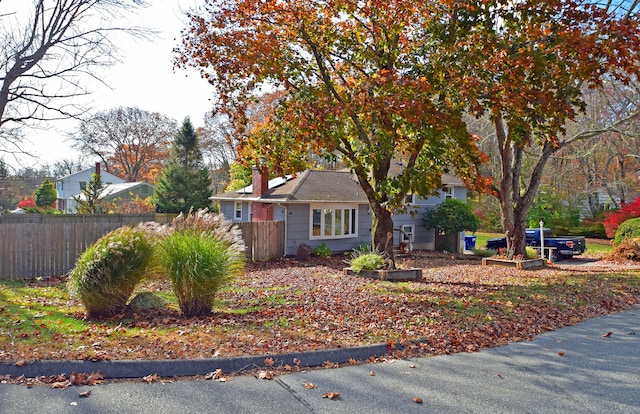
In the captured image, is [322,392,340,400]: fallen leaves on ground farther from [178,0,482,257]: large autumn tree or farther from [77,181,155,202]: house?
[77,181,155,202]: house

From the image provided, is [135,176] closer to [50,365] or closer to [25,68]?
[25,68]

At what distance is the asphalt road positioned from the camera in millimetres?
4461

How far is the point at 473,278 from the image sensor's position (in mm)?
13109

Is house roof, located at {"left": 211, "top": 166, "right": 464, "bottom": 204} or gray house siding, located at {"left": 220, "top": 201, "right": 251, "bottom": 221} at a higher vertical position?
house roof, located at {"left": 211, "top": 166, "right": 464, "bottom": 204}

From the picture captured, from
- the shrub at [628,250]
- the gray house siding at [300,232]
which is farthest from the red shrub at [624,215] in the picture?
the gray house siding at [300,232]

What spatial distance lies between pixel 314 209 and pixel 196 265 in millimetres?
14134

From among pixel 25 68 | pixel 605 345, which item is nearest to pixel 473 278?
pixel 605 345

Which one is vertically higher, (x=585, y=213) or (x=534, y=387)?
(x=585, y=213)

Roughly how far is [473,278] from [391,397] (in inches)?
352

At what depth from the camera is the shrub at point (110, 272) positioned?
745 centimetres

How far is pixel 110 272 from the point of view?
7.47m

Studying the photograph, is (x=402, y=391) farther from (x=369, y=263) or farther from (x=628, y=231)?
(x=628, y=231)

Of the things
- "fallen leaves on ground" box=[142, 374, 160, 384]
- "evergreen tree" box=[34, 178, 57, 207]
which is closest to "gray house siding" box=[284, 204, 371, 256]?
"fallen leaves on ground" box=[142, 374, 160, 384]

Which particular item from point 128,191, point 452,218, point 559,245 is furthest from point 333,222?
point 128,191
